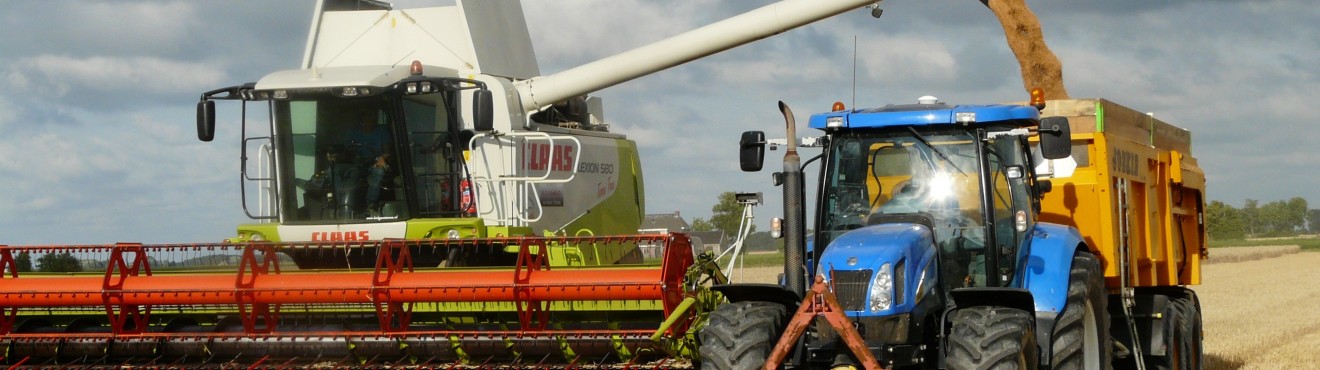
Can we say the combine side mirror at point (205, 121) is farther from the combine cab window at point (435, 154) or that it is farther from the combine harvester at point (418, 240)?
the combine cab window at point (435, 154)

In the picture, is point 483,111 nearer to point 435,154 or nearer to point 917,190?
point 435,154

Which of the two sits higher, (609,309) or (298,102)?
(298,102)

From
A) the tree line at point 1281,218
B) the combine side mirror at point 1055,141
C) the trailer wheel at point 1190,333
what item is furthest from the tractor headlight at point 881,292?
the tree line at point 1281,218

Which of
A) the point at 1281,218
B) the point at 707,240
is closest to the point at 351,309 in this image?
the point at 707,240

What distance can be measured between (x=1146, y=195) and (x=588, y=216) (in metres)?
4.29

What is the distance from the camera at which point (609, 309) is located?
7.87m

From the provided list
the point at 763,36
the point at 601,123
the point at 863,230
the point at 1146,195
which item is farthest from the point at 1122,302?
the point at 601,123

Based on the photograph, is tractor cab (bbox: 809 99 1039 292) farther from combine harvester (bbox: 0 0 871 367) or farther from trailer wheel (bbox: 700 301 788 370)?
combine harvester (bbox: 0 0 871 367)

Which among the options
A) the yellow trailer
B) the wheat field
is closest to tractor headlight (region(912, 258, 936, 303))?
the wheat field

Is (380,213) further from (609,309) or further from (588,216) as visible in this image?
(609,309)

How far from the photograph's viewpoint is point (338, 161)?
9.94 metres

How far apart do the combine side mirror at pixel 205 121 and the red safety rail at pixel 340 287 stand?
3.98ft

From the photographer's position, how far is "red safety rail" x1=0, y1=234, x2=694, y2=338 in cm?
738

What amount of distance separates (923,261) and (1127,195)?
3.13m
